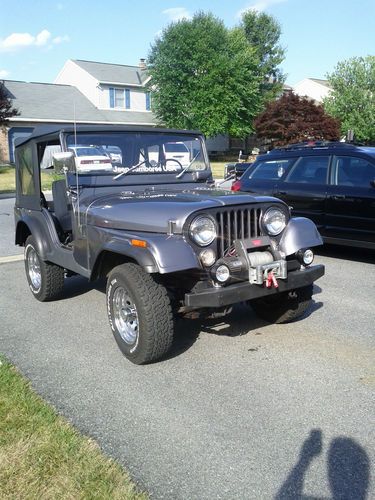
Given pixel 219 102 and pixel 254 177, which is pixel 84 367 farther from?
pixel 219 102

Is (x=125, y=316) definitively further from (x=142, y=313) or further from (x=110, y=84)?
(x=110, y=84)

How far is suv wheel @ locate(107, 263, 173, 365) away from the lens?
12.1 ft

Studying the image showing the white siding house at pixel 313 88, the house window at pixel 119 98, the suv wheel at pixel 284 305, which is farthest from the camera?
the white siding house at pixel 313 88

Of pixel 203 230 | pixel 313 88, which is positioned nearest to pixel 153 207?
pixel 203 230

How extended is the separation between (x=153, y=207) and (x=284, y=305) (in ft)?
5.33

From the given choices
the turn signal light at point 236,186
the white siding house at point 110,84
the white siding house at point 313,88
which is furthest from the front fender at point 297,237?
the white siding house at point 313,88

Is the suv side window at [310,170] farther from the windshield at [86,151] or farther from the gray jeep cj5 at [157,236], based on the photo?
the windshield at [86,151]

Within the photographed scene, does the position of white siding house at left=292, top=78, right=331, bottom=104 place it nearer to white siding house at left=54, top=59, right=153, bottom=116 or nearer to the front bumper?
white siding house at left=54, top=59, right=153, bottom=116

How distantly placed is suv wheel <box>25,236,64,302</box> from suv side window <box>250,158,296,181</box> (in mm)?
4434

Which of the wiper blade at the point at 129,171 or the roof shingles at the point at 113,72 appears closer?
the wiper blade at the point at 129,171

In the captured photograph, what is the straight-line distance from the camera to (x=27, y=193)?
19.4ft

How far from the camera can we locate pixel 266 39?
171ft

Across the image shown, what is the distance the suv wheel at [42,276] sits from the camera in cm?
543

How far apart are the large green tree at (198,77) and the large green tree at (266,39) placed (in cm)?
1675
